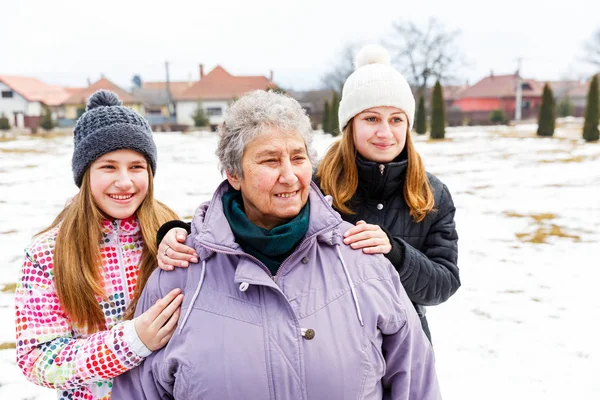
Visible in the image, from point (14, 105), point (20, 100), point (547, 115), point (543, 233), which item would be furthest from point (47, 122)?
point (543, 233)

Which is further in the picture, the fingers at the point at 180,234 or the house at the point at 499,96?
the house at the point at 499,96

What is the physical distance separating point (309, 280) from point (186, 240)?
0.46 m

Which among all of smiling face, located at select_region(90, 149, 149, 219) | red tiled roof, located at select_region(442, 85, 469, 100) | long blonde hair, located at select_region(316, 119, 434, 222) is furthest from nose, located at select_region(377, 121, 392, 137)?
red tiled roof, located at select_region(442, 85, 469, 100)

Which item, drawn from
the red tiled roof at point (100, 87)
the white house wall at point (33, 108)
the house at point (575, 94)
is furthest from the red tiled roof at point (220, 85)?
the house at point (575, 94)

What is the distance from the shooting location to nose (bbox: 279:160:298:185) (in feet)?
5.26

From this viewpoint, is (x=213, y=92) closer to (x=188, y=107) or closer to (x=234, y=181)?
(x=188, y=107)

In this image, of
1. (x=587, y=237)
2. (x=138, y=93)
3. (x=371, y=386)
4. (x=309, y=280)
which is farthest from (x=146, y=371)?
(x=138, y=93)

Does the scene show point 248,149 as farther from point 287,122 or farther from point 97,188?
point 97,188

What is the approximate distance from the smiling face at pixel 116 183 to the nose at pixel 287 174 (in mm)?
585

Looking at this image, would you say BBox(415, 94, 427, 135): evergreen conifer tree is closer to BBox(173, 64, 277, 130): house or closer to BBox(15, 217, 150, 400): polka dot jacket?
BBox(173, 64, 277, 130): house

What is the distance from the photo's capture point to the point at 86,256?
5.73 feet

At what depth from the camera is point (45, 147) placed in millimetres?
24156

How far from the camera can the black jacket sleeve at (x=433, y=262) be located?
6.16 ft

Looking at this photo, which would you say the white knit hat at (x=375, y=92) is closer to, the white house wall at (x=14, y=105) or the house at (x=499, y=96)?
the house at (x=499, y=96)
